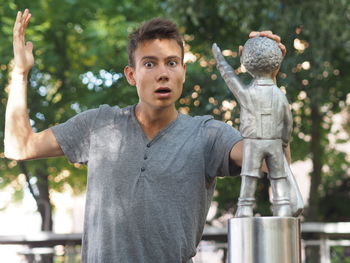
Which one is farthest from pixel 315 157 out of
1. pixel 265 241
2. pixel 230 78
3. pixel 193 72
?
pixel 265 241

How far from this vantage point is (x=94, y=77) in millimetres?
13102

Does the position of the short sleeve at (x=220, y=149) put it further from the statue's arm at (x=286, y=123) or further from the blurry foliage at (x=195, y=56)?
the blurry foliage at (x=195, y=56)

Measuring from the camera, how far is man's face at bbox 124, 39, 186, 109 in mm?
2787

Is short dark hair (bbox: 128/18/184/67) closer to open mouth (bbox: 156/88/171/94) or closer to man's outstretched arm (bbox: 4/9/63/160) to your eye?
open mouth (bbox: 156/88/171/94)

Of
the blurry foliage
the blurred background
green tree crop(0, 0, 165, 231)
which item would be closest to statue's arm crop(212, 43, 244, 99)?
the blurred background

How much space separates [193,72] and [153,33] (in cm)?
921

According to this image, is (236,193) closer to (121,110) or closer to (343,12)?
(343,12)

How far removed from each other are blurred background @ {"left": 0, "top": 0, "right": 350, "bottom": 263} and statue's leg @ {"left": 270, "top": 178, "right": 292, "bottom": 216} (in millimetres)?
7777

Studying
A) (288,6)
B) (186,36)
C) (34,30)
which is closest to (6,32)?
(34,30)

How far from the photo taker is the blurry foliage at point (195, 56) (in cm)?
1134

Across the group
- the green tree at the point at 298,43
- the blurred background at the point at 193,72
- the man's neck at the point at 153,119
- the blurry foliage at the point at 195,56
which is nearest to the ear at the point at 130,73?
the man's neck at the point at 153,119

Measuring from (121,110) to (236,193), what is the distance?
11.4m

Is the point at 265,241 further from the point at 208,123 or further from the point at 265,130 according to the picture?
the point at 208,123

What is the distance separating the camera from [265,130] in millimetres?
2430
